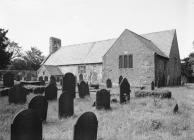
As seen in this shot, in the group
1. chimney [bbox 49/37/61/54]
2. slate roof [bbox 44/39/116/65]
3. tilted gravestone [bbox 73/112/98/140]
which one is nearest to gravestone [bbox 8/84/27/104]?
tilted gravestone [bbox 73/112/98/140]

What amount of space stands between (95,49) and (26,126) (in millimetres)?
29469

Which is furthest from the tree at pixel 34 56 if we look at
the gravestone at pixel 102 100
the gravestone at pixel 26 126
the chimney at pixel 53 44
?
the gravestone at pixel 26 126

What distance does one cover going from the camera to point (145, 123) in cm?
618

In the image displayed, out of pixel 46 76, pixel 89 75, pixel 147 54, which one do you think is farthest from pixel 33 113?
pixel 46 76

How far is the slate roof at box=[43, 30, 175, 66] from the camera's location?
26.1m

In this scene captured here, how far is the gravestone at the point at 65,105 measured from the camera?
7.44m

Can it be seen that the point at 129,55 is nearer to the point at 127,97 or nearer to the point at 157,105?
the point at 127,97

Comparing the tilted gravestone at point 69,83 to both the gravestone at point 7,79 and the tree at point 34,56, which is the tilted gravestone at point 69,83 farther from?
the tree at point 34,56

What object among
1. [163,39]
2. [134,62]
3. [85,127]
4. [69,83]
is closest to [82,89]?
[69,83]

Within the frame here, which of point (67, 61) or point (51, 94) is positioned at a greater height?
point (67, 61)

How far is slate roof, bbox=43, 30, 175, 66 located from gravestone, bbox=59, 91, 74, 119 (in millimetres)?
17795

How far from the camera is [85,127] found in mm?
3889

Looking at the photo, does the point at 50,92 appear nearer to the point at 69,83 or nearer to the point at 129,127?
the point at 69,83

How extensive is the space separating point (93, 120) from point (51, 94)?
26.2ft
